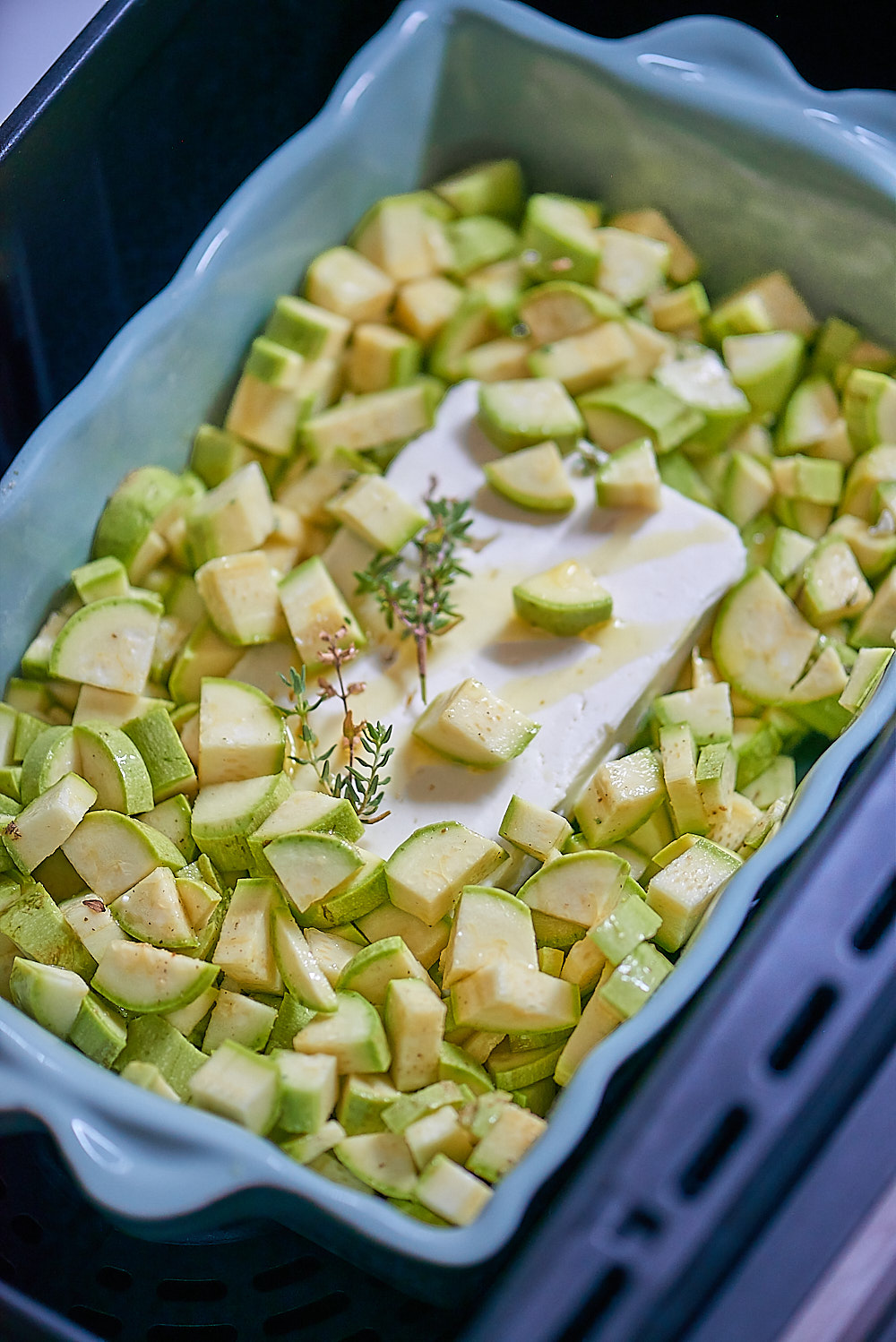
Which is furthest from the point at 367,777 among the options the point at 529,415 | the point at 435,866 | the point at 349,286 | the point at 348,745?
the point at 349,286

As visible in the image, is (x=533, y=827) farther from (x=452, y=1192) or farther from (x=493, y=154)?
(x=493, y=154)

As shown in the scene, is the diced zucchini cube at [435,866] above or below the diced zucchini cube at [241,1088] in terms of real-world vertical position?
above

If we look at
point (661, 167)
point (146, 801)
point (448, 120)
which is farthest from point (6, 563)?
point (661, 167)

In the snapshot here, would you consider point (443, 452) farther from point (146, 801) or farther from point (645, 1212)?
point (645, 1212)

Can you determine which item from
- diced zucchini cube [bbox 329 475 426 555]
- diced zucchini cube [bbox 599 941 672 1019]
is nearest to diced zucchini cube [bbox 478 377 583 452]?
diced zucchini cube [bbox 329 475 426 555]

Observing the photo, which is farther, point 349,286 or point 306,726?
point 349,286

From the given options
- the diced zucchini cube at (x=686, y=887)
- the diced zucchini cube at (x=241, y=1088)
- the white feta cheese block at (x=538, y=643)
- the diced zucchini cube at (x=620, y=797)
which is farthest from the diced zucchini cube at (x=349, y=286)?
the diced zucchini cube at (x=241, y=1088)

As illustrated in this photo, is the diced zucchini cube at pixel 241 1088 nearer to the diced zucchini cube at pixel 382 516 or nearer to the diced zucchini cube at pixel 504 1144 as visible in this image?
the diced zucchini cube at pixel 504 1144
